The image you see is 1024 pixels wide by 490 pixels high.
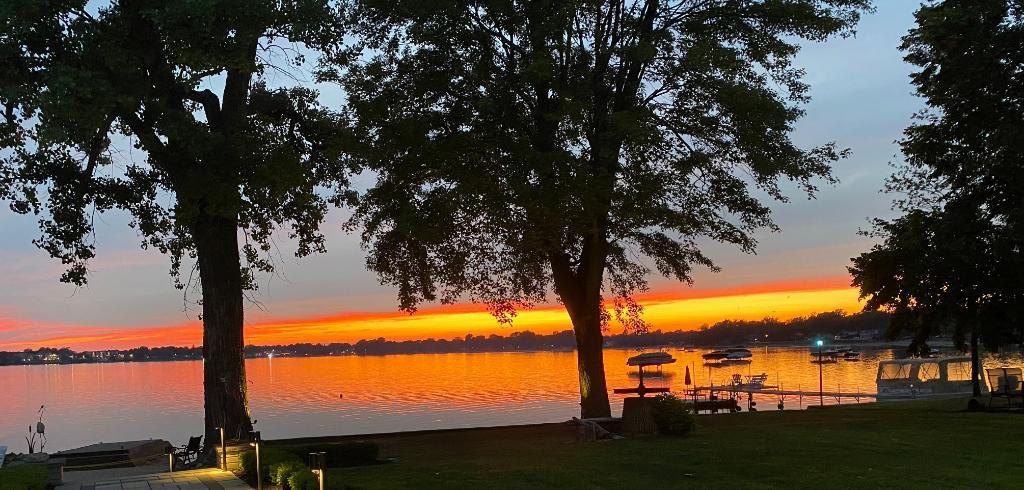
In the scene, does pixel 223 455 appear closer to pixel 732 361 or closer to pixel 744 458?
pixel 744 458

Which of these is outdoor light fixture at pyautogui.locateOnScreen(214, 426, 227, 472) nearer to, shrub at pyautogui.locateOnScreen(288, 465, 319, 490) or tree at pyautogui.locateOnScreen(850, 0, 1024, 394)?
shrub at pyautogui.locateOnScreen(288, 465, 319, 490)

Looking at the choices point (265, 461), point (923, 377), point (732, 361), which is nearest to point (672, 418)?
point (265, 461)

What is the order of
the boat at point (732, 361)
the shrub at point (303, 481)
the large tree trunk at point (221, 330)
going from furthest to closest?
the boat at point (732, 361), the large tree trunk at point (221, 330), the shrub at point (303, 481)

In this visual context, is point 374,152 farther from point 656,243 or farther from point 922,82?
point 922,82

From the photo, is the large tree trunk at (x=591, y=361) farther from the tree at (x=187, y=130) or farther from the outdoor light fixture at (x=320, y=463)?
the outdoor light fixture at (x=320, y=463)

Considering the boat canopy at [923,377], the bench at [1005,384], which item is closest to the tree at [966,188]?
the bench at [1005,384]

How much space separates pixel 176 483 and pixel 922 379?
160 feet

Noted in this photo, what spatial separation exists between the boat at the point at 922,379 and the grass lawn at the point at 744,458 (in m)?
27.8

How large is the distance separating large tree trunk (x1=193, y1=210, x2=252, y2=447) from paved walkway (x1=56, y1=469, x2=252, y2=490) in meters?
3.47

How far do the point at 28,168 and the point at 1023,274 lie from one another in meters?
26.7

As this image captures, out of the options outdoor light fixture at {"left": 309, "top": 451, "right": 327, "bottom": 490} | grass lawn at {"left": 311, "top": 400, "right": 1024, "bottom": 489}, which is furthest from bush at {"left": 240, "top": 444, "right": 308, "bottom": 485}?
outdoor light fixture at {"left": 309, "top": 451, "right": 327, "bottom": 490}

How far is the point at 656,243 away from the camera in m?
27.9

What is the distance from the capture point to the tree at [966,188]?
930 inches

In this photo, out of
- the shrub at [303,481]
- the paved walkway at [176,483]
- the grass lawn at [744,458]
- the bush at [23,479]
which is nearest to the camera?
the shrub at [303,481]
